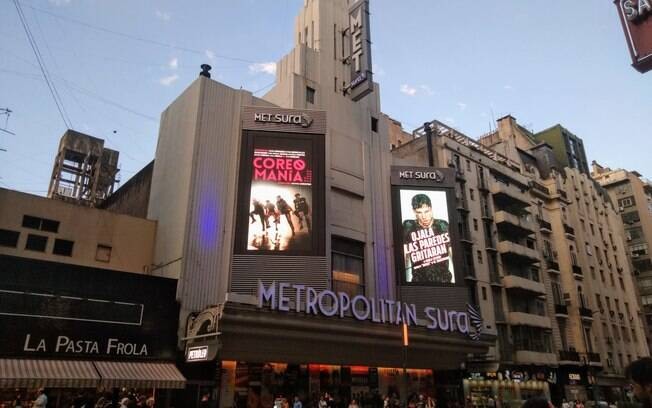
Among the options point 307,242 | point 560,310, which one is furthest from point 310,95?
point 560,310

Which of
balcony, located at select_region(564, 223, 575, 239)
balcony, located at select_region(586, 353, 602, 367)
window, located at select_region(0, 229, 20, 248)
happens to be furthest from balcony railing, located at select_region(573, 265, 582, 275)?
window, located at select_region(0, 229, 20, 248)

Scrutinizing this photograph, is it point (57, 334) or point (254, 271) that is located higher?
point (254, 271)

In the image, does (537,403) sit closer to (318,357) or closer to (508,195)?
(318,357)

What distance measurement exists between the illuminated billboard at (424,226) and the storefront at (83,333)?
16.5 m

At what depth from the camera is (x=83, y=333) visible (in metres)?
21.4

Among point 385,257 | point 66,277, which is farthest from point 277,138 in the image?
point 66,277

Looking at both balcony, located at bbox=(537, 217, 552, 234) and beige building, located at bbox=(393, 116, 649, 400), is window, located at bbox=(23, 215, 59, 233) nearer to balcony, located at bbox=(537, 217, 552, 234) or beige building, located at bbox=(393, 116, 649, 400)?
beige building, located at bbox=(393, 116, 649, 400)

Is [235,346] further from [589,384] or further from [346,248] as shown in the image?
[589,384]

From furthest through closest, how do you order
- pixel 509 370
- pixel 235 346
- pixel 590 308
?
pixel 590 308, pixel 509 370, pixel 235 346

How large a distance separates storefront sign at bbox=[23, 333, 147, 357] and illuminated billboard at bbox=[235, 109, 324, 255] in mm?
7240

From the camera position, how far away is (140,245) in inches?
1101

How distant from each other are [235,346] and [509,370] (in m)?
24.6

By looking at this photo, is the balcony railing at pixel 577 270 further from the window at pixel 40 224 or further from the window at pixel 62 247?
the window at pixel 40 224

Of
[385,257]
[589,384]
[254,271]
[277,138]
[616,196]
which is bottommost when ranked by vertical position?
[589,384]
